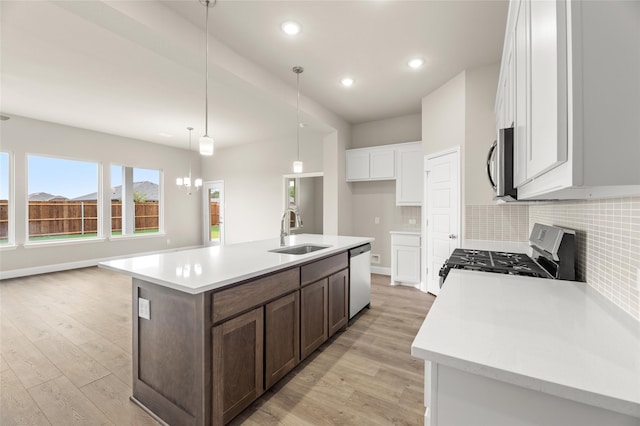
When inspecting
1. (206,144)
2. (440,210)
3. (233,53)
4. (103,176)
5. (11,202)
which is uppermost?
(233,53)

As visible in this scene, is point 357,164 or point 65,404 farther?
point 357,164

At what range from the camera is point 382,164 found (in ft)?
16.8

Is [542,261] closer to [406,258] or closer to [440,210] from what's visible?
[440,210]

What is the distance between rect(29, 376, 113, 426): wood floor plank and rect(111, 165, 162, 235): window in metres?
5.29

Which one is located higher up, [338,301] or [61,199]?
[61,199]

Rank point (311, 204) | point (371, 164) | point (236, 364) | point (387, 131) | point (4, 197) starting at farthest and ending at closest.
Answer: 1. point (311, 204)
2. point (387, 131)
3. point (371, 164)
4. point (4, 197)
5. point (236, 364)

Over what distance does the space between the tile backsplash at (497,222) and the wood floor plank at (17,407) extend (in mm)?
4119

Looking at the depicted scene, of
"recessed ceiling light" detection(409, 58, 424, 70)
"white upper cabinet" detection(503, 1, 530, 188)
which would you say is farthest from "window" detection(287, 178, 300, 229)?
"white upper cabinet" detection(503, 1, 530, 188)

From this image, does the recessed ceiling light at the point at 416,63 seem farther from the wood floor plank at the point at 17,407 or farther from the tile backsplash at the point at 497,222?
the wood floor plank at the point at 17,407

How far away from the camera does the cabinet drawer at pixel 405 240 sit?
4541 mm

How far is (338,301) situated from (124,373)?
1.92 m

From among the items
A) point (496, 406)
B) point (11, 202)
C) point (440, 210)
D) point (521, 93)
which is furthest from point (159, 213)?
point (496, 406)

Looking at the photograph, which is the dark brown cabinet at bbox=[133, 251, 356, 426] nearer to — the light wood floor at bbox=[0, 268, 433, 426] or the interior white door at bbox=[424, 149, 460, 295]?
the light wood floor at bbox=[0, 268, 433, 426]

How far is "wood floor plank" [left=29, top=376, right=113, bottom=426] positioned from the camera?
177cm
